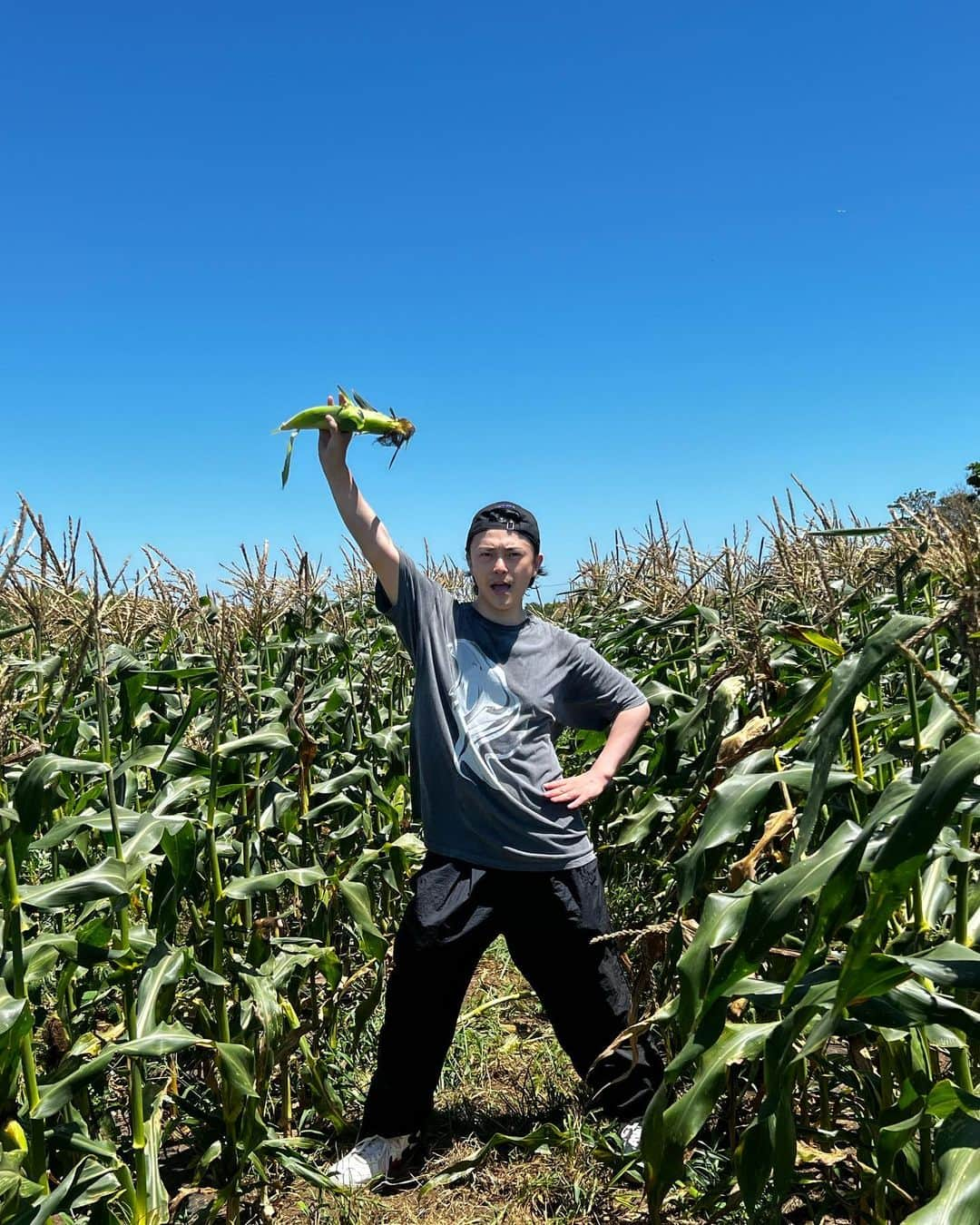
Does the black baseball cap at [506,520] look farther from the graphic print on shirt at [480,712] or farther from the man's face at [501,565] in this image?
the graphic print on shirt at [480,712]

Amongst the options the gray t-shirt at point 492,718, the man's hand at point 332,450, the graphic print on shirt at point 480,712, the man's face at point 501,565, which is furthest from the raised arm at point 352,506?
the graphic print on shirt at point 480,712

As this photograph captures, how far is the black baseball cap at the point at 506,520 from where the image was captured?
13.2ft

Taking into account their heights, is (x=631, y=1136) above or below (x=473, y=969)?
below

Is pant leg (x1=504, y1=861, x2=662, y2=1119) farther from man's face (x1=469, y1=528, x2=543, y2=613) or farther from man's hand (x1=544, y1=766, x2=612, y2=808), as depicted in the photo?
man's face (x1=469, y1=528, x2=543, y2=613)

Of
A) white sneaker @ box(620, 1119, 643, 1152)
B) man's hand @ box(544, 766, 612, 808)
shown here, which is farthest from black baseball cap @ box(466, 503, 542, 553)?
white sneaker @ box(620, 1119, 643, 1152)

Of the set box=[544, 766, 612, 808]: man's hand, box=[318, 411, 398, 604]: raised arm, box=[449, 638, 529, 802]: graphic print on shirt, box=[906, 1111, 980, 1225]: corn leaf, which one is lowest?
box=[906, 1111, 980, 1225]: corn leaf

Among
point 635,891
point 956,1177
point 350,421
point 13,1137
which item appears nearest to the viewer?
point 956,1177

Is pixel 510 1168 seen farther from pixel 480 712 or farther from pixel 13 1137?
pixel 13 1137

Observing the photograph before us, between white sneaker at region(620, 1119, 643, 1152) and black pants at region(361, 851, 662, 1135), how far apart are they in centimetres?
5

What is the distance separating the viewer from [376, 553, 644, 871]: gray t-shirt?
152 inches

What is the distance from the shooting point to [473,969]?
12.7 feet

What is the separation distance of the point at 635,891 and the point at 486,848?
6.41ft

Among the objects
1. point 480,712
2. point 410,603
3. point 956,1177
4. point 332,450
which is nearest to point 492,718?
point 480,712

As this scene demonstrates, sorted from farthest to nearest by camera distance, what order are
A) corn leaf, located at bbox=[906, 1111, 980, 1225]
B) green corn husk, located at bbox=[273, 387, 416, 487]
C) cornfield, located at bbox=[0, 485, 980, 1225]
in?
1. green corn husk, located at bbox=[273, 387, 416, 487]
2. cornfield, located at bbox=[0, 485, 980, 1225]
3. corn leaf, located at bbox=[906, 1111, 980, 1225]
